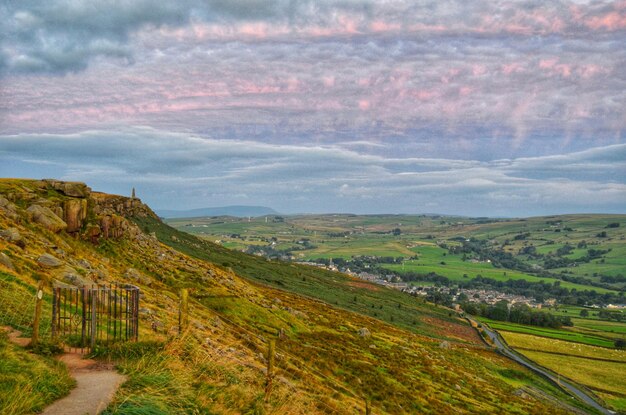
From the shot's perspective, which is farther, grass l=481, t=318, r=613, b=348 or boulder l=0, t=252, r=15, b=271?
grass l=481, t=318, r=613, b=348

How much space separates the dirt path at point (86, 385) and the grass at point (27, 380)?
1.00 ft

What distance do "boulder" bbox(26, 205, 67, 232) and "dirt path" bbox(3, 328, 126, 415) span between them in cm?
2413

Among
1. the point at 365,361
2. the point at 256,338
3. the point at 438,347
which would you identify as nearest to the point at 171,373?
the point at 256,338

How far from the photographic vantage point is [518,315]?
18075 cm

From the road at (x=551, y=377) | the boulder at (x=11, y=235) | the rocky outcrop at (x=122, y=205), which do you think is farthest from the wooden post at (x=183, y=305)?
the road at (x=551, y=377)

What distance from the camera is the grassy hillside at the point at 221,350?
14.2m

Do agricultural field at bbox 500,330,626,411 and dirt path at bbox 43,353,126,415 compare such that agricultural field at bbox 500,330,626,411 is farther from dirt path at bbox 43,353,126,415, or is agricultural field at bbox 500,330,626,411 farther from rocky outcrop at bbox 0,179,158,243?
dirt path at bbox 43,353,126,415

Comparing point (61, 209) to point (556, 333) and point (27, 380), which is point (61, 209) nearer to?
point (27, 380)

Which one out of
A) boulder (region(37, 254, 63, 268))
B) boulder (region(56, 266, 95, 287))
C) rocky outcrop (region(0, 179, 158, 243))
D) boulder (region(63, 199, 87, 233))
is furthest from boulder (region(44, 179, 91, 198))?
boulder (region(56, 266, 95, 287))

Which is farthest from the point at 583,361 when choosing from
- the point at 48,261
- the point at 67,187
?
the point at 48,261

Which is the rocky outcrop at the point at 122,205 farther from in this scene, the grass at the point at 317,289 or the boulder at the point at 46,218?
the boulder at the point at 46,218

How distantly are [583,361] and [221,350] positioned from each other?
125 m

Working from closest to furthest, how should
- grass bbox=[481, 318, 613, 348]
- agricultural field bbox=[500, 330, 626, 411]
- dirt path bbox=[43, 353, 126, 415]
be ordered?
dirt path bbox=[43, 353, 126, 415] → agricultural field bbox=[500, 330, 626, 411] → grass bbox=[481, 318, 613, 348]

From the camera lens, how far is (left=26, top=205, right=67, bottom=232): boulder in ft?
122
